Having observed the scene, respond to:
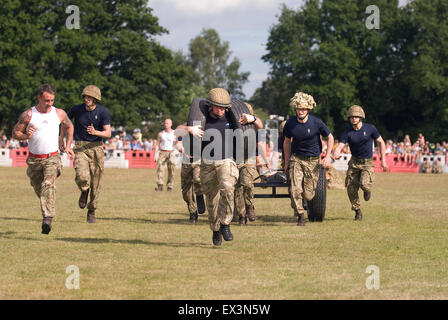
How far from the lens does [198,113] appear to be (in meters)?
11.2

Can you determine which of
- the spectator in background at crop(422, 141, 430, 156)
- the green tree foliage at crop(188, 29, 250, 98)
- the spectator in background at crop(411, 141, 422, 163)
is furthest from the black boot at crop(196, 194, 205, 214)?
the green tree foliage at crop(188, 29, 250, 98)

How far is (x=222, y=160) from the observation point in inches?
400

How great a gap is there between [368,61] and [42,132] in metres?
53.0

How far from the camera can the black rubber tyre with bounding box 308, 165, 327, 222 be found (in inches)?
539

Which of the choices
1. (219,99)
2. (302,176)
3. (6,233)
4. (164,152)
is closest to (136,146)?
(164,152)

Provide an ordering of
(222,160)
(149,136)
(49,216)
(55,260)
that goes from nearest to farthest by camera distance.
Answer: (55,260)
(222,160)
(49,216)
(149,136)

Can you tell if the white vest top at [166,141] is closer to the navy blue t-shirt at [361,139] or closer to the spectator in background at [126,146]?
the navy blue t-shirt at [361,139]

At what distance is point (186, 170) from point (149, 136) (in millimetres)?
48735
